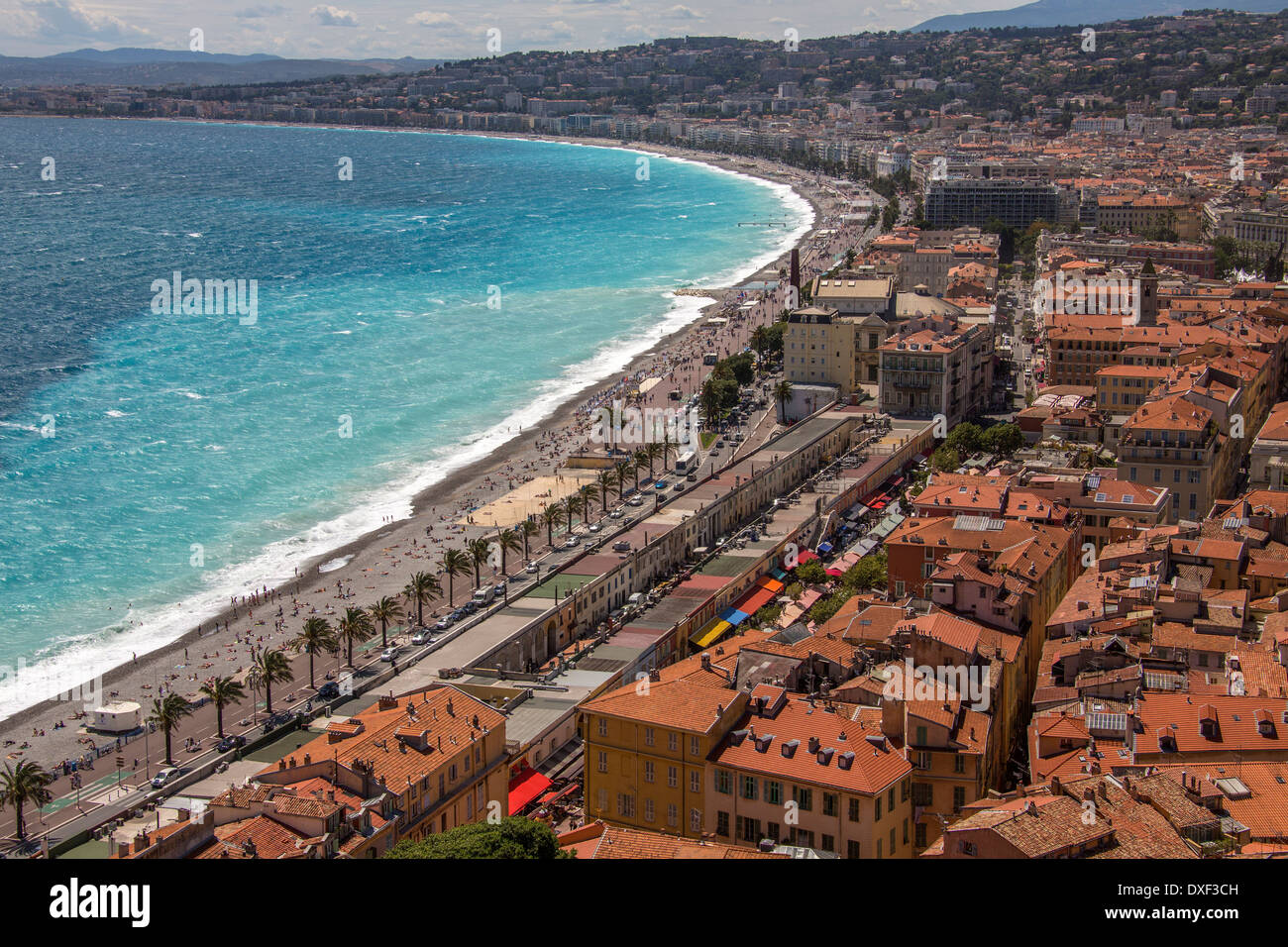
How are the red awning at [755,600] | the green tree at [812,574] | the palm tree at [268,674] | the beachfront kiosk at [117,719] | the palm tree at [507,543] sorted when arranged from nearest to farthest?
the palm tree at [268,674] < the beachfront kiosk at [117,719] < the red awning at [755,600] < the green tree at [812,574] < the palm tree at [507,543]

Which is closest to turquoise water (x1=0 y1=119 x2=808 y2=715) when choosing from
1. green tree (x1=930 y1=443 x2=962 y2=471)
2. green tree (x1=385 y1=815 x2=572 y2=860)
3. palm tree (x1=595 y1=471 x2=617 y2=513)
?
palm tree (x1=595 y1=471 x2=617 y2=513)

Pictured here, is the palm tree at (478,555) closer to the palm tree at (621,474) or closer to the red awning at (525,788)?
the palm tree at (621,474)

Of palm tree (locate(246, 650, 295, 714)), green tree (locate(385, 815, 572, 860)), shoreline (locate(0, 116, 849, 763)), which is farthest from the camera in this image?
shoreline (locate(0, 116, 849, 763))

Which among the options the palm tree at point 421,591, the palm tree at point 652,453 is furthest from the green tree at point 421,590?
the palm tree at point 652,453

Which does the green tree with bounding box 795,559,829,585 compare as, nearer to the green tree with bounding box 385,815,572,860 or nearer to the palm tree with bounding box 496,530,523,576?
the palm tree with bounding box 496,530,523,576

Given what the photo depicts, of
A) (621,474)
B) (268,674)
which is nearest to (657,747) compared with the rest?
(268,674)

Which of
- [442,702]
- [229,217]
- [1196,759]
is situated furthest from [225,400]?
[229,217]
